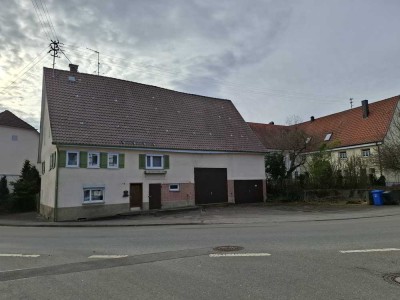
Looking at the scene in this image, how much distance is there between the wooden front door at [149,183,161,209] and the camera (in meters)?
27.1

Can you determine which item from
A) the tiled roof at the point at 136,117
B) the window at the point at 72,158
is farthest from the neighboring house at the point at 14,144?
the window at the point at 72,158

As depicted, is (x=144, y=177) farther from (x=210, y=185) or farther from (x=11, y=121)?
(x=11, y=121)

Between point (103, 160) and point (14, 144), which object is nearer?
point (103, 160)

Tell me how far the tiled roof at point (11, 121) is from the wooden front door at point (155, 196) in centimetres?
2710

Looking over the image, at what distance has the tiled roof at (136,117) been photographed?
26234mm

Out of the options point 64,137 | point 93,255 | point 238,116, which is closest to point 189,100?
point 238,116

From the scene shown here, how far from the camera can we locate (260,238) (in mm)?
12094

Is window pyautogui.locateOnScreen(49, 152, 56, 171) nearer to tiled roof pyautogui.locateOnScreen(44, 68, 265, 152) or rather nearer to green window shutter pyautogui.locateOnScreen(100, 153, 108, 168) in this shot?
tiled roof pyautogui.locateOnScreen(44, 68, 265, 152)

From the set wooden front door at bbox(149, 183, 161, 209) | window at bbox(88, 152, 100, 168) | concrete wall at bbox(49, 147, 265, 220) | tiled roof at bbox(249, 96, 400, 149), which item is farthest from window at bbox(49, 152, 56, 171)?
tiled roof at bbox(249, 96, 400, 149)

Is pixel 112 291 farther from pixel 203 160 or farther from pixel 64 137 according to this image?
pixel 203 160

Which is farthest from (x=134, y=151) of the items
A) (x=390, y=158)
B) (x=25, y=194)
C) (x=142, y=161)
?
(x=390, y=158)

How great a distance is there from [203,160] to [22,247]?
19698 mm

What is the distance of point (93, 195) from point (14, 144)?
26.1 m

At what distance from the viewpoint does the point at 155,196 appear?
89.7 feet
